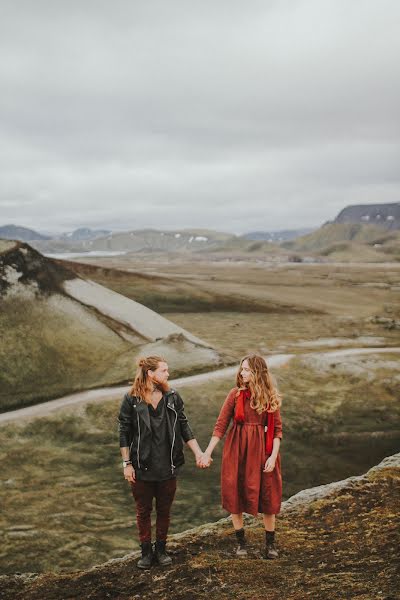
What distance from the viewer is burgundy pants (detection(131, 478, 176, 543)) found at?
26.2ft

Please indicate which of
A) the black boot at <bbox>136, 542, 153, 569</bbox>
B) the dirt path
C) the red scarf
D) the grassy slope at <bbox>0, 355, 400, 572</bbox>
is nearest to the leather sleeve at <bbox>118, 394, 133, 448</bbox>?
the red scarf

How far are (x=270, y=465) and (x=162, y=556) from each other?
241 cm

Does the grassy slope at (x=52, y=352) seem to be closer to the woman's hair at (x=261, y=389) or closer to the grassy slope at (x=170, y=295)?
the woman's hair at (x=261, y=389)

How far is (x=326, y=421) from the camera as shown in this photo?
20.6m

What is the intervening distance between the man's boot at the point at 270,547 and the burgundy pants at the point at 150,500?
167cm

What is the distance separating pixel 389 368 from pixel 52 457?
58.4 ft

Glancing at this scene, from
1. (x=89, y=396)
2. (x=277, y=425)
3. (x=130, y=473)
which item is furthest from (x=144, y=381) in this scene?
(x=89, y=396)

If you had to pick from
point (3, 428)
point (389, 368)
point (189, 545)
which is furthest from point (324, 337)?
point (189, 545)

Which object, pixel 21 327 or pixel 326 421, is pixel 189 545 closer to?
pixel 326 421

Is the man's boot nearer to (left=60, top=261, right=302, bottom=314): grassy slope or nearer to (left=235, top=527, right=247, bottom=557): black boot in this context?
(left=235, top=527, right=247, bottom=557): black boot

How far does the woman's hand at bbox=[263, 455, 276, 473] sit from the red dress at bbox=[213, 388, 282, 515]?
7cm

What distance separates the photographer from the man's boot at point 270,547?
8.22 metres

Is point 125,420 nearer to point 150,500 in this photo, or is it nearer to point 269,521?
point 150,500

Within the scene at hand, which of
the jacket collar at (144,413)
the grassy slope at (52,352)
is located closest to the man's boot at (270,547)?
the jacket collar at (144,413)
